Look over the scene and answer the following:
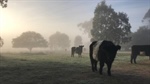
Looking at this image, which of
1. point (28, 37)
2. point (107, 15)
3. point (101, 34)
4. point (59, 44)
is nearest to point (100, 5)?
point (107, 15)

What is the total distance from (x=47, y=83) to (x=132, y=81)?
16.9ft

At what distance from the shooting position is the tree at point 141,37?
258 feet

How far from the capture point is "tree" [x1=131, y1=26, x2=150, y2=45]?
78512 mm

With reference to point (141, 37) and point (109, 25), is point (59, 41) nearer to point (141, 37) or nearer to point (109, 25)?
point (141, 37)

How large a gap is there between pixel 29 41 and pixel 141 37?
5404 centimetres

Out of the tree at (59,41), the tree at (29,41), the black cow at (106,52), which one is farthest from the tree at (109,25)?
the tree at (59,41)

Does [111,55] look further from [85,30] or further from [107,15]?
[85,30]

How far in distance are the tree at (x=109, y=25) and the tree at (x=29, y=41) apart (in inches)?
1808

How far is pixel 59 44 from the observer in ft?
473

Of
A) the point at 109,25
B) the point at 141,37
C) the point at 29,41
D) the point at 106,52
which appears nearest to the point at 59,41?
the point at 29,41

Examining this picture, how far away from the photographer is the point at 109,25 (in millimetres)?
64938

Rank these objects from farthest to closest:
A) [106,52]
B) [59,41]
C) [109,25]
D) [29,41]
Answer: [59,41], [29,41], [109,25], [106,52]

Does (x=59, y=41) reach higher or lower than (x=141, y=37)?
higher

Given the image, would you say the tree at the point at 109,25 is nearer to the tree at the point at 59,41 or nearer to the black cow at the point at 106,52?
the black cow at the point at 106,52
